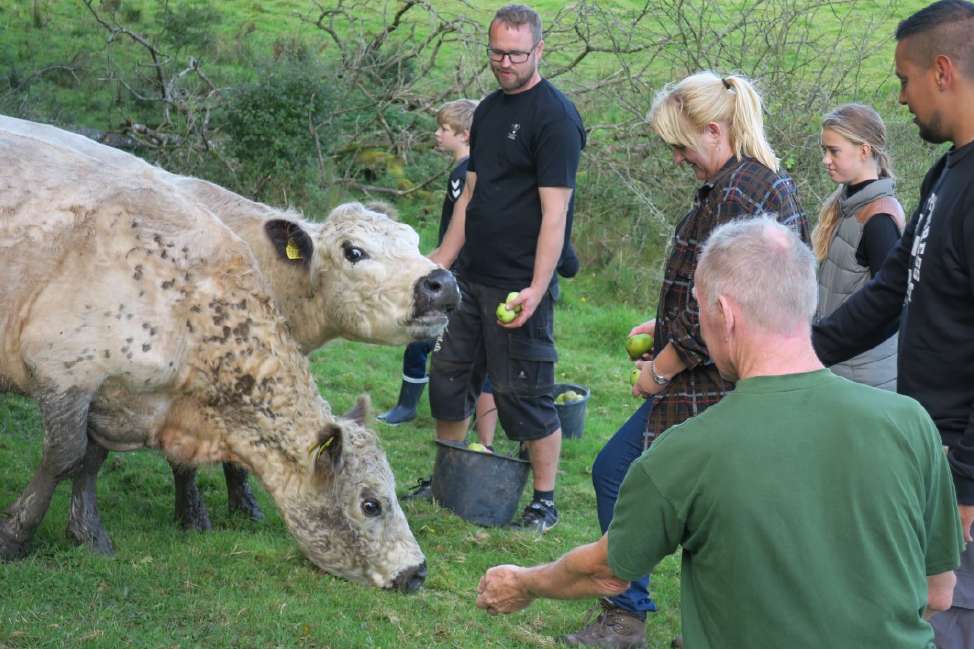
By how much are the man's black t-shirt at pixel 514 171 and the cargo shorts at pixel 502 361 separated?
192mm

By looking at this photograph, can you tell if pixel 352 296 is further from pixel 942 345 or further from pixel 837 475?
pixel 837 475

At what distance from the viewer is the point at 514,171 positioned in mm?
6191

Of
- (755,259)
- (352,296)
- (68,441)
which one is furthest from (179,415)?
(755,259)

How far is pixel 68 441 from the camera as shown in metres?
5.01

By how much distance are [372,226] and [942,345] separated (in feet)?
9.99

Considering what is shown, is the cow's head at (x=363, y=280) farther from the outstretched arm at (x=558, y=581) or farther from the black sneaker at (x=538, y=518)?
the outstretched arm at (x=558, y=581)

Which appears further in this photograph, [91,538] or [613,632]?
[91,538]

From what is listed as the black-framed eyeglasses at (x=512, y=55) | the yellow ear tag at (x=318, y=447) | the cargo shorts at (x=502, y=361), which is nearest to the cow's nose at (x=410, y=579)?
the yellow ear tag at (x=318, y=447)

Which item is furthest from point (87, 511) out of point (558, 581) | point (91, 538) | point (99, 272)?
point (558, 581)

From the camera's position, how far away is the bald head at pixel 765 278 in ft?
8.27

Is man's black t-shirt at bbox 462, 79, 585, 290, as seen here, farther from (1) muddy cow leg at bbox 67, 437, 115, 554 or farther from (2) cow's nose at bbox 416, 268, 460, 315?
(1) muddy cow leg at bbox 67, 437, 115, 554

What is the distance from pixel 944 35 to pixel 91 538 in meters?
4.57

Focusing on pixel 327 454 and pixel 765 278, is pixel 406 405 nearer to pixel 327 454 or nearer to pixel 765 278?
pixel 327 454

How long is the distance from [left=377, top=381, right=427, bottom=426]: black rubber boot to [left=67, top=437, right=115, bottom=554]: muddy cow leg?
353 cm
